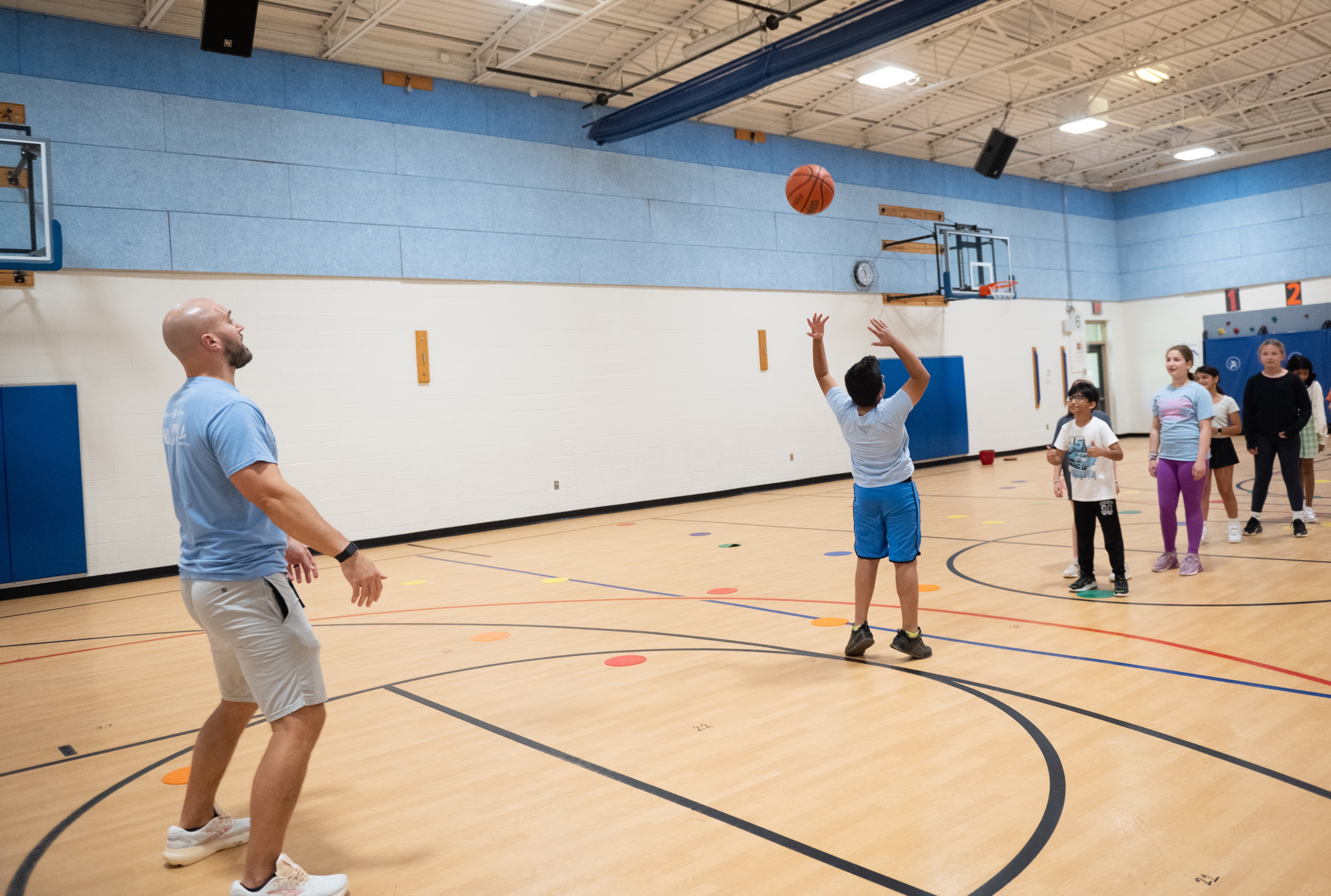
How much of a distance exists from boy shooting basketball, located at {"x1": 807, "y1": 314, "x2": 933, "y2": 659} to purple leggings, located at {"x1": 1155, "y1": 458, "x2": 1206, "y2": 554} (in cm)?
266

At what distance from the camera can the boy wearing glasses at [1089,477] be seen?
5508mm

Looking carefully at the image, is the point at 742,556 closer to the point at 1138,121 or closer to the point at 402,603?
the point at 402,603

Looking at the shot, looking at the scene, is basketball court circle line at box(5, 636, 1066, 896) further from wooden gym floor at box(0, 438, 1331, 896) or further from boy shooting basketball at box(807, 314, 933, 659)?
boy shooting basketball at box(807, 314, 933, 659)

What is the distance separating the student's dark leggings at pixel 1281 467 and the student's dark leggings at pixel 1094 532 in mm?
2426

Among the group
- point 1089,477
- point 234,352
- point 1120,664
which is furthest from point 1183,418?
point 234,352

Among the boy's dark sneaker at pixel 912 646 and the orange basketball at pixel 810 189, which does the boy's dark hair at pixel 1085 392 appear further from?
the orange basketball at pixel 810 189

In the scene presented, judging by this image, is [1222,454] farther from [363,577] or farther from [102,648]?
[102,648]

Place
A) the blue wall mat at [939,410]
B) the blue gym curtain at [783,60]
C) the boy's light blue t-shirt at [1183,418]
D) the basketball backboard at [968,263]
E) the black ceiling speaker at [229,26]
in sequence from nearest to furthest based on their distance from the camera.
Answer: the boy's light blue t-shirt at [1183,418] < the black ceiling speaker at [229,26] < the blue gym curtain at [783,60] < the basketball backboard at [968,263] < the blue wall mat at [939,410]

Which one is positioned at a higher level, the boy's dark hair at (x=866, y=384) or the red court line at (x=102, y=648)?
the boy's dark hair at (x=866, y=384)

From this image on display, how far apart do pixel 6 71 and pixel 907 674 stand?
380 inches

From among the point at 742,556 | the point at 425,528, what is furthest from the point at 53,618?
the point at 742,556

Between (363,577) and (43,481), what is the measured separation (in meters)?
8.11

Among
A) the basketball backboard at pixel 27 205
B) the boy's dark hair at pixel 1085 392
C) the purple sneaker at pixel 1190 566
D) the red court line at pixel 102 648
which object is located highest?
the basketball backboard at pixel 27 205

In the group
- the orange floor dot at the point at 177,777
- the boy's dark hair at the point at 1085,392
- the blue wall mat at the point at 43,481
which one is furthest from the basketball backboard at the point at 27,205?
the boy's dark hair at the point at 1085,392
